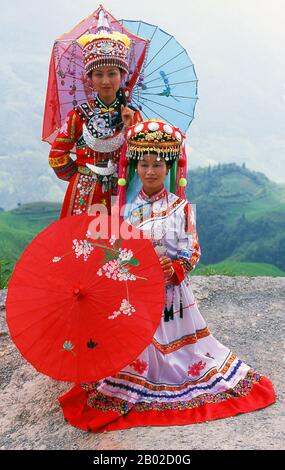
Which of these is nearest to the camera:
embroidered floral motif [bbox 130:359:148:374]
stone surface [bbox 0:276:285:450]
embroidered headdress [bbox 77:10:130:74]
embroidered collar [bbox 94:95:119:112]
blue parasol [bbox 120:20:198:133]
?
stone surface [bbox 0:276:285:450]

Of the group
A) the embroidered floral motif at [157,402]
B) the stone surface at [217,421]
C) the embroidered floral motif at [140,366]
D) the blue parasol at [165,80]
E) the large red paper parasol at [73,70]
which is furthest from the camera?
the blue parasol at [165,80]

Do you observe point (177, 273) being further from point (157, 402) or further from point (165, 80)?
point (165, 80)

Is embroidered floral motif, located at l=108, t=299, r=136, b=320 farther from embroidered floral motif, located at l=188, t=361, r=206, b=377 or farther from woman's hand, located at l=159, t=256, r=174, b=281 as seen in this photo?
embroidered floral motif, located at l=188, t=361, r=206, b=377

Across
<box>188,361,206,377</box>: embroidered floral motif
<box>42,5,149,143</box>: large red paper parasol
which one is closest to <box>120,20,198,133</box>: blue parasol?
<box>42,5,149,143</box>: large red paper parasol

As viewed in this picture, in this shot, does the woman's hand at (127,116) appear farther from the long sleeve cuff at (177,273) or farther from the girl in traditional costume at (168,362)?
the long sleeve cuff at (177,273)

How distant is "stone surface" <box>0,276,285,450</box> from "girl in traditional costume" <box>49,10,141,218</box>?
133 centimetres

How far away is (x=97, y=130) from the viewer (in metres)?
3.63

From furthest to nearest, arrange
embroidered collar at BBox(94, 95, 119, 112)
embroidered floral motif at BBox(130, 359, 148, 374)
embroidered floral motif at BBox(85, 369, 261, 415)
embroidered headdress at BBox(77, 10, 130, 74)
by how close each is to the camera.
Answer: embroidered collar at BBox(94, 95, 119, 112) → embroidered headdress at BBox(77, 10, 130, 74) → embroidered floral motif at BBox(130, 359, 148, 374) → embroidered floral motif at BBox(85, 369, 261, 415)

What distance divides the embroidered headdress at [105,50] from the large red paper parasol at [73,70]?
0.75 ft

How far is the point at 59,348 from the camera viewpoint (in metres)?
2.84

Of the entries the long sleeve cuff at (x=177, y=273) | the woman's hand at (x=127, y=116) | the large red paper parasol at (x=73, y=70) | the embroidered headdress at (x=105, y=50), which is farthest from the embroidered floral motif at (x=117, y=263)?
the large red paper parasol at (x=73, y=70)

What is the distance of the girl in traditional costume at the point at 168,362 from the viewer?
3045 mm

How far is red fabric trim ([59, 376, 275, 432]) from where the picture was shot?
2.98 metres
